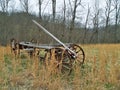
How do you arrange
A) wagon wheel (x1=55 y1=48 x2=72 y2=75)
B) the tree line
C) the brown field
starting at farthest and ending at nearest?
1. the tree line
2. wagon wheel (x1=55 y1=48 x2=72 y2=75)
3. the brown field

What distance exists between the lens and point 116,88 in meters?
5.70

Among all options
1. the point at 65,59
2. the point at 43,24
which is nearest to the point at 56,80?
the point at 65,59

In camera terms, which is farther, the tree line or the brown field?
the tree line

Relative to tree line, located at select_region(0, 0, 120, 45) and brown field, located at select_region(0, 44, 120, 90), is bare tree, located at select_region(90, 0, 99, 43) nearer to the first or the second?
tree line, located at select_region(0, 0, 120, 45)

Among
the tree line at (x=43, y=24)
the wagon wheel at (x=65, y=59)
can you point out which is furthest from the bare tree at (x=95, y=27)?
the wagon wheel at (x=65, y=59)

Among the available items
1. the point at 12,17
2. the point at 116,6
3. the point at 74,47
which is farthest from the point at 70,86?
the point at 116,6

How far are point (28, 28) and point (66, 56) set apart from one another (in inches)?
812

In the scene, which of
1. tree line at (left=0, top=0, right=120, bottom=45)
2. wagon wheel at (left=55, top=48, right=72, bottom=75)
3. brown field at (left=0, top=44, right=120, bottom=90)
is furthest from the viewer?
tree line at (left=0, top=0, right=120, bottom=45)

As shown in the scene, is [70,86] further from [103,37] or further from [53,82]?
[103,37]

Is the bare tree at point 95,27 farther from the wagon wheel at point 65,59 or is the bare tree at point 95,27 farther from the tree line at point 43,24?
the wagon wheel at point 65,59

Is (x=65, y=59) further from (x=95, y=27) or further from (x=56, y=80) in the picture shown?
(x=95, y=27)

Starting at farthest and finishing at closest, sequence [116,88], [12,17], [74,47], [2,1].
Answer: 1. [2,1]
2. [12,17]
3. [74,47]
4. [116,88]

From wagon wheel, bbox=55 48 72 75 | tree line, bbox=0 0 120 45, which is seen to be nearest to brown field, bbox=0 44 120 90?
wagon wheel, bbox=55 48 72 75

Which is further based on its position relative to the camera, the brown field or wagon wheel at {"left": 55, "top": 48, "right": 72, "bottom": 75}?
wagon wheel at {"left": 55, "top": 48, "right": 72, "bottom": 75}
